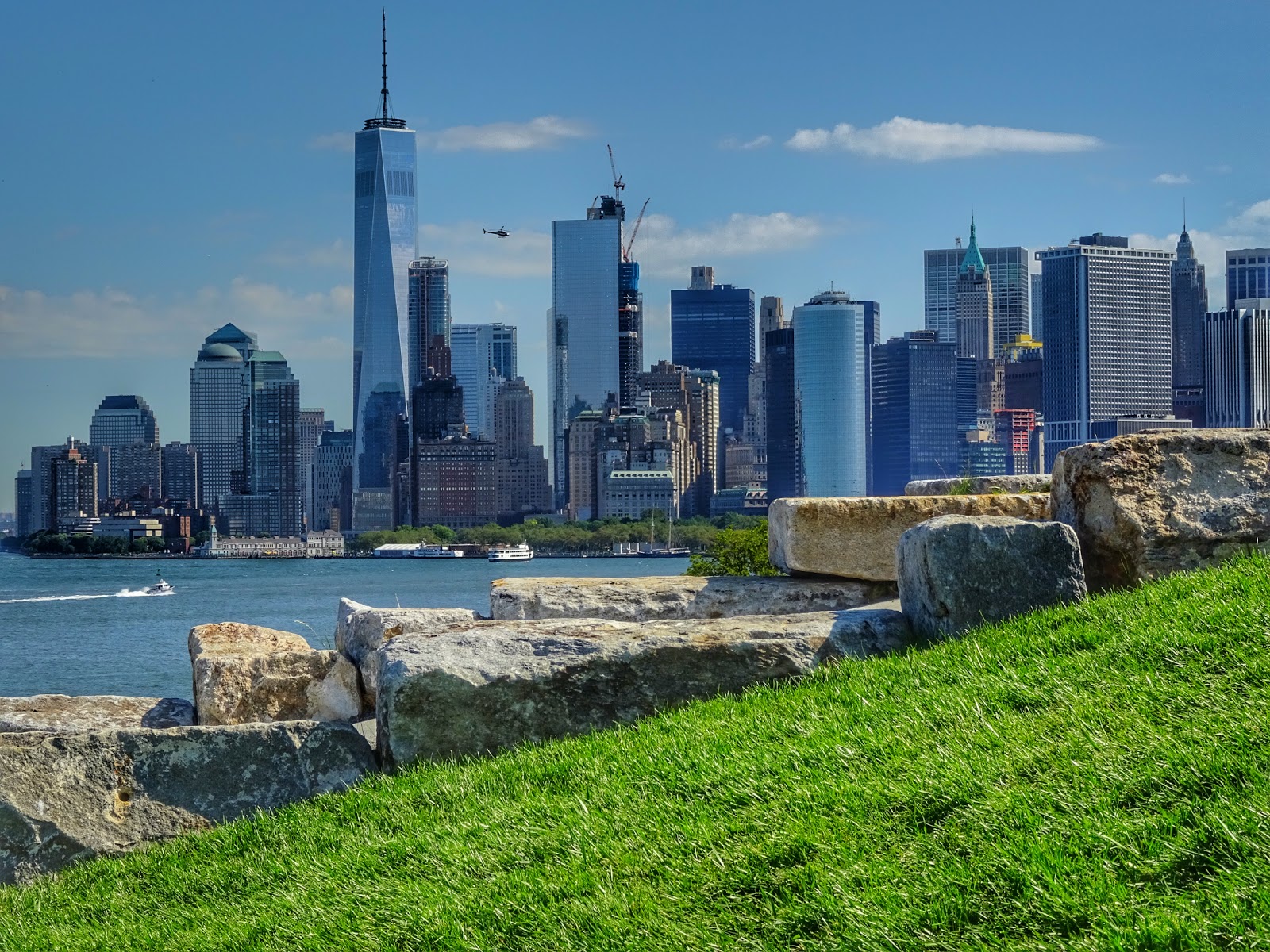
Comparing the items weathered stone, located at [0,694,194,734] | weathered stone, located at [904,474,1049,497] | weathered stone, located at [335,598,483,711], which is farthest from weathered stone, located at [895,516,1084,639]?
weathered stone, located at [0,694,194,734]

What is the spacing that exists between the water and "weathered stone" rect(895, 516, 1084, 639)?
495 centimetres

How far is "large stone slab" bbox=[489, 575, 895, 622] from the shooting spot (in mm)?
8273

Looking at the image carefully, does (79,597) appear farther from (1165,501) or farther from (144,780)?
(1165,501)

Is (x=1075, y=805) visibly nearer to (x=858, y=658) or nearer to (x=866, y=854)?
(x=866, y=854)

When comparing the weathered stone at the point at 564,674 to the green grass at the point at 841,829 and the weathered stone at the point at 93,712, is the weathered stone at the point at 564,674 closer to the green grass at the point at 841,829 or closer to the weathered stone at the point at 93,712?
the green grass at the point at 841,829

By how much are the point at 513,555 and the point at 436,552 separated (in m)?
24.1

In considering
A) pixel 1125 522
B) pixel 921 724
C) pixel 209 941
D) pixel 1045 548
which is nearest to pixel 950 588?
pixel 1045 548

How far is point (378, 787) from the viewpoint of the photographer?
6289mm

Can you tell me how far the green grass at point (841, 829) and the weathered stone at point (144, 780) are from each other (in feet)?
0.71

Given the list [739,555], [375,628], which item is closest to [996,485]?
[375,628]

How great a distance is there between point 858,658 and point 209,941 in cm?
320

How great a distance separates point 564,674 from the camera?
260 inches

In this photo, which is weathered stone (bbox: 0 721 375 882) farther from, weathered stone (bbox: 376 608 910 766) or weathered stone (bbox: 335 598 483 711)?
weathered stone (bbox: 335 598 483 711)

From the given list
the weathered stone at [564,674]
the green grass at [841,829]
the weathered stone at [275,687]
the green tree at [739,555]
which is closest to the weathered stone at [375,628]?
the weathered stone at [275,687]
